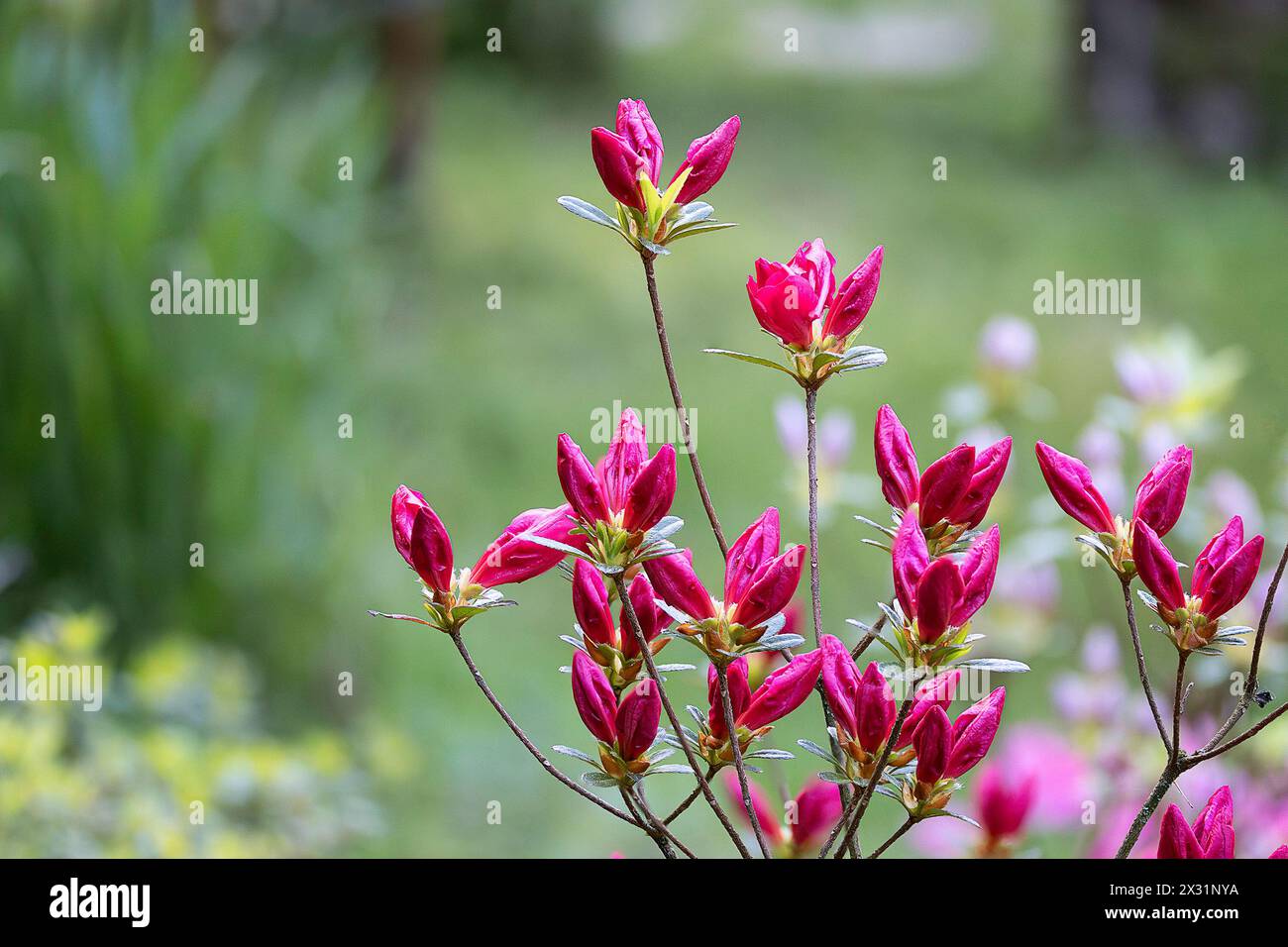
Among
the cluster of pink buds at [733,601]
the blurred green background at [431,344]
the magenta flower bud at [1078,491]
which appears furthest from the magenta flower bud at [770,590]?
the blurred green background at [431,344]

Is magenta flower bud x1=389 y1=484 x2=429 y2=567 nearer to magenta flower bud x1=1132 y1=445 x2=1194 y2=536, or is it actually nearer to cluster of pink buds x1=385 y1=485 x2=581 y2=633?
cluster of pink buds x1=385 y1=485 x2=581 y2=633

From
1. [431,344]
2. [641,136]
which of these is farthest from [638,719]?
[431,344]

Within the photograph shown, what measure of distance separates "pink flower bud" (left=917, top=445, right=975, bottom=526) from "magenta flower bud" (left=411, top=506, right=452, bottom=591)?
17 centimetres

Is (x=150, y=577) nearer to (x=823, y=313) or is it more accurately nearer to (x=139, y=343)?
(x=139, y=343)

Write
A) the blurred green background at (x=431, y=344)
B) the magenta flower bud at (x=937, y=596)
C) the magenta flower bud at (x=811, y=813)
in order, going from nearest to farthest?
1. the magenta flower bud at (x=937, y=596)
2. the magenta flower bud at (x=811, y=813)
3. the blurred green background at (x=431, y=344)

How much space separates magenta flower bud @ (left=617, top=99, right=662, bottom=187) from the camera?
18.8 inches

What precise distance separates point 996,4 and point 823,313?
20.5 feet

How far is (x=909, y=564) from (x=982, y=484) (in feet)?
0.16

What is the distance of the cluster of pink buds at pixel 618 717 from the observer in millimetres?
445

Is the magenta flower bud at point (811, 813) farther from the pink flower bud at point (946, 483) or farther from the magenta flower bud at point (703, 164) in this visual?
the magenta flower bud at point (703, 164)

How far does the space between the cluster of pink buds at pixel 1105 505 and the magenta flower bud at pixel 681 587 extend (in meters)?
0.13

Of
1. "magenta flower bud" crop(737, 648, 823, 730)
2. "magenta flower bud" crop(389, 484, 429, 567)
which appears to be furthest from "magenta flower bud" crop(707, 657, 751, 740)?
"magenta flower bud" crop(389, 484, 429, 567)

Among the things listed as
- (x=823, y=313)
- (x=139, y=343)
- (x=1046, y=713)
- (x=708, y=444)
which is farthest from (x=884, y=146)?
(x=823, y=313)

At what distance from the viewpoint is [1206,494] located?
1.34 metres
